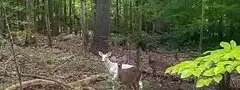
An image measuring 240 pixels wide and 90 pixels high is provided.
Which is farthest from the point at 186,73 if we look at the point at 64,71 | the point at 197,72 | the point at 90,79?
the point at 64,71

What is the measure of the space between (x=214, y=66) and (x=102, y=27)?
13457mm

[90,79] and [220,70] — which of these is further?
[90,79]

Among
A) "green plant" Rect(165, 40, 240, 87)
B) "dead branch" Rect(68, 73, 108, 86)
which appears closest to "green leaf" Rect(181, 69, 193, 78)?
"green plant" Rect(165, 40, 240, 87)

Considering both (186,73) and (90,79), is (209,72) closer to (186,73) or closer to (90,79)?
(186,73)

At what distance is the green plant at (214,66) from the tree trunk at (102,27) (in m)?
13.2

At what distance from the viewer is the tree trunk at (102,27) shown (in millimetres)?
15938

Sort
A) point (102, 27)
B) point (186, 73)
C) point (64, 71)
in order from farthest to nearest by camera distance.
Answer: point (102, 27), point (64, 71), point (186, 73)

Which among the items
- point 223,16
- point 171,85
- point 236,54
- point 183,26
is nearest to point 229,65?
point 236,54

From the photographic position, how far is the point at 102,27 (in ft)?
52.8

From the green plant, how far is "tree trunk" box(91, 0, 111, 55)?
43.3ft

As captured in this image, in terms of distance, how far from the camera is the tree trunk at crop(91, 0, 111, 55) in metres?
15.9

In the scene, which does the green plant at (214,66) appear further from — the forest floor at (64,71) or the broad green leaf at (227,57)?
the forest floor at (64,71)

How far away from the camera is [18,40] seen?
1744 cm

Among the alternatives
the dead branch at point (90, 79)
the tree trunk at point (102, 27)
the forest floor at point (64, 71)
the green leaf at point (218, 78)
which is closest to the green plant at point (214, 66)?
the green leaf at point (218, 78)
